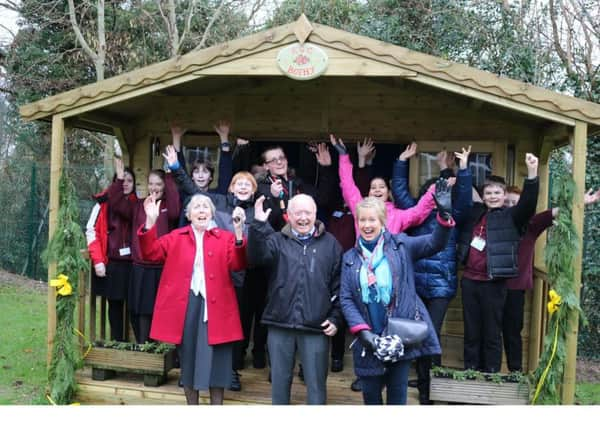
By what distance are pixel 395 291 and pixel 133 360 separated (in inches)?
103

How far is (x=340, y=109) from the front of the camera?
6625 mm

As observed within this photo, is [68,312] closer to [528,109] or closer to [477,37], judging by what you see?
[528,109]

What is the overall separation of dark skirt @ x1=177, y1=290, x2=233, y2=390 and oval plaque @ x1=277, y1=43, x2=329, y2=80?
1.76 m

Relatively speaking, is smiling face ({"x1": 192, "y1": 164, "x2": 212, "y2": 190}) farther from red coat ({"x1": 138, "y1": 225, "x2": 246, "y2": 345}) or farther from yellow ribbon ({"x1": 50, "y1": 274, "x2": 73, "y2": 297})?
yellow ribbon ({"x1": 50, "y1": 274, "x2": 73, "y2": 297})

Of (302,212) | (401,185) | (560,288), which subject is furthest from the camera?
(401,185)

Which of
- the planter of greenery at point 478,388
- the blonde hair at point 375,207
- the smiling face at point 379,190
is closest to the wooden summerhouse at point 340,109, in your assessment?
the planter of greenery at point 478,388

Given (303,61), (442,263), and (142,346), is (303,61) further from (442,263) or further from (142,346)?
Answer: (142,346)

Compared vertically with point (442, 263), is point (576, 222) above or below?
above

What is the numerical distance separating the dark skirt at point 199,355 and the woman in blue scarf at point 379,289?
3.45ft

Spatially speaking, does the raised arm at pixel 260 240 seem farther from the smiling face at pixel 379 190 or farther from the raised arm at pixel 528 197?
the raised arm at pixel 528 197

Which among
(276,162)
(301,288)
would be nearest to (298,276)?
(301,288)

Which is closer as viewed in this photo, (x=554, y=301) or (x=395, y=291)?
(x=395, y=291)

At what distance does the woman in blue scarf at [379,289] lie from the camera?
4004mm

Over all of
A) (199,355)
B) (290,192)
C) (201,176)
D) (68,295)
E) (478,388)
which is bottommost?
(478,388)
